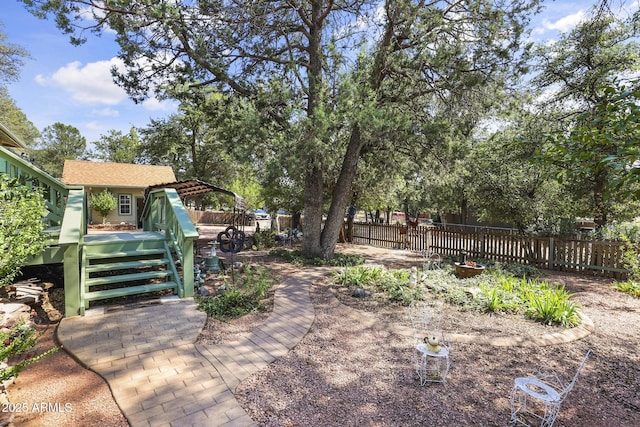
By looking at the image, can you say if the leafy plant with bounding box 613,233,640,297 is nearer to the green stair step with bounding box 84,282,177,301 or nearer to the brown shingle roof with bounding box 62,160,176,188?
the green stair step with bounding box 84,282,177,301

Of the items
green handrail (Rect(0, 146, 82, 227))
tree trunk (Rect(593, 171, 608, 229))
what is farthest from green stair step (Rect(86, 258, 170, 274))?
tree trunk (Rect(593, 171, 608, 229))

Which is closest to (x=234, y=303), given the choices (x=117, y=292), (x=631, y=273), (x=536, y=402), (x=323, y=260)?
(x=117, y=292)

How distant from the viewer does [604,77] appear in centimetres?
879

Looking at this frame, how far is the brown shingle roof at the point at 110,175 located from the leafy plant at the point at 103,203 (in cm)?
100

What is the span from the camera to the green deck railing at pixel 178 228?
203 inches

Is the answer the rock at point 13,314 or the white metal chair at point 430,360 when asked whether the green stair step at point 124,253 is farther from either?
the white metal chair at point 430,360

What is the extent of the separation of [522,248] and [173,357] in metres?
10.2

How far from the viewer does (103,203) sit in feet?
60.1

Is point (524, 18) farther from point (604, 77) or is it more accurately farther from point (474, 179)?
point (474, 179)

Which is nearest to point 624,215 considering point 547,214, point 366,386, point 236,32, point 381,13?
point 547,214

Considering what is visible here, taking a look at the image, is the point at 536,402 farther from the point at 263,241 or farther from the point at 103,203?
the point at 103,203

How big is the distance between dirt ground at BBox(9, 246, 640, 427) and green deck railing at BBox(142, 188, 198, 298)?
1.25 metres

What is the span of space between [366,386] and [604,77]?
11114 millimetres

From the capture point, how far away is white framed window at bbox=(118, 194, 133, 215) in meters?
20.4
